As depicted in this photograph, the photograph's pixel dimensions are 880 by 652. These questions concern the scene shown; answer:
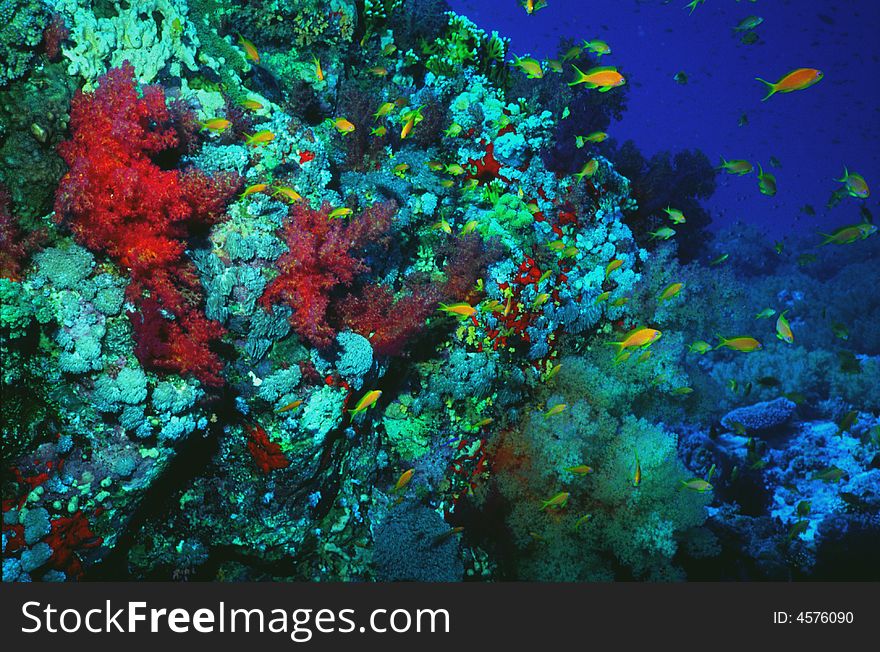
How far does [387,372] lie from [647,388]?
331 centimetres

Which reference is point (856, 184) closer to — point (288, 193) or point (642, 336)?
point (642, 336)

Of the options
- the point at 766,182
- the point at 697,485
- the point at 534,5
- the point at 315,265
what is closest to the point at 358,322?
the point at 315,265

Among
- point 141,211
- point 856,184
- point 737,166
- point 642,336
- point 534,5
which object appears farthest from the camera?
point 737,166

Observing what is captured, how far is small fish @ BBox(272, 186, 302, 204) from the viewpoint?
421 centimetres

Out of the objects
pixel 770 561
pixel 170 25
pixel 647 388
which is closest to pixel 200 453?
pixel 170 25

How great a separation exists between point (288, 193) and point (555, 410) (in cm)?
335

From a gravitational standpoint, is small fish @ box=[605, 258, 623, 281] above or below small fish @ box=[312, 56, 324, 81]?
below

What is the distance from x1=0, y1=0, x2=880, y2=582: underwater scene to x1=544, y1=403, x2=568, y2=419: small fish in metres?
0.05

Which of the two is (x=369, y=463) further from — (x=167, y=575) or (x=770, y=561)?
(x=770, y=561)

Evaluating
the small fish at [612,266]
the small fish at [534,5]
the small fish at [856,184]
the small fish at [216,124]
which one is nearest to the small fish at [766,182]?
the small fish at [856,184]

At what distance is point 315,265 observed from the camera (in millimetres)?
3975

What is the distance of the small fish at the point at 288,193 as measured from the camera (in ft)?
13.8

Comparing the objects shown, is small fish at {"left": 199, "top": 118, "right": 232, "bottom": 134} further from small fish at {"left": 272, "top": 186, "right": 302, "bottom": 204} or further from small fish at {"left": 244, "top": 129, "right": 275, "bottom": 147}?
small fish at {"left": 272, "top": 186, "right": 302, "bottom": 204}

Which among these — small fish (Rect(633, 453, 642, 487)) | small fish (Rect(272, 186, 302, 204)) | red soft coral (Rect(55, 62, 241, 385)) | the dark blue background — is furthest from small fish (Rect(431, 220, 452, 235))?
the dark blue background
